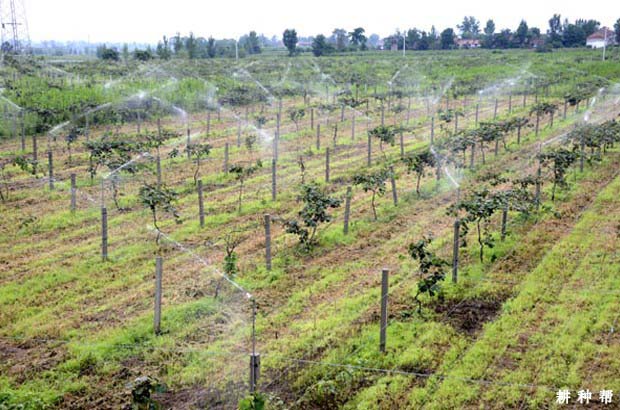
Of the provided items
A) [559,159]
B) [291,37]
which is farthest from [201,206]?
[291,37]

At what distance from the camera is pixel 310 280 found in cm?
1166

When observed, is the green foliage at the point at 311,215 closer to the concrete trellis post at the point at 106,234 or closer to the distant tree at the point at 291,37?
the concrete trellis post at the point at 106,234

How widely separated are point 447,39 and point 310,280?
78.8m

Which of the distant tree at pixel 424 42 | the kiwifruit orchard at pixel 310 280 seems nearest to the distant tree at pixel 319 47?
the distant tree at pixel 424 42

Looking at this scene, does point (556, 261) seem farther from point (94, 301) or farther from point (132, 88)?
point (132, 88)

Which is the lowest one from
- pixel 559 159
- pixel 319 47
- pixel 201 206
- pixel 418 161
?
pixel 201 206

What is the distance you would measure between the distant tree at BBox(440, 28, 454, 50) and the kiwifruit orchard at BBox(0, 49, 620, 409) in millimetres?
63501

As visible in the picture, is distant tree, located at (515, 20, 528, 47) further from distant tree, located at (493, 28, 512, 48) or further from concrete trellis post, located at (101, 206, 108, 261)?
concrete trellis post, located at (101, 206, 108, 261)

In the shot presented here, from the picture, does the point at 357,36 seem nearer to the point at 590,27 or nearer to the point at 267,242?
the point at 590,27

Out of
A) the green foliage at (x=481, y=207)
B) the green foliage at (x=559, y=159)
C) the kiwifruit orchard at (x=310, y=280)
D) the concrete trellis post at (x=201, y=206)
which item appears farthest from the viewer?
the green foliage at (x=559, y=159)

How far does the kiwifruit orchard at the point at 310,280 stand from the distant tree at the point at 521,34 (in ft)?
213

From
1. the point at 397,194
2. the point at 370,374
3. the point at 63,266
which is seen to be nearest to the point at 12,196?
the point at 63,266

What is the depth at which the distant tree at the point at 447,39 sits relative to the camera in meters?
84.9

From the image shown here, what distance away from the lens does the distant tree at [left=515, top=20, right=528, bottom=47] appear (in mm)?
84250
